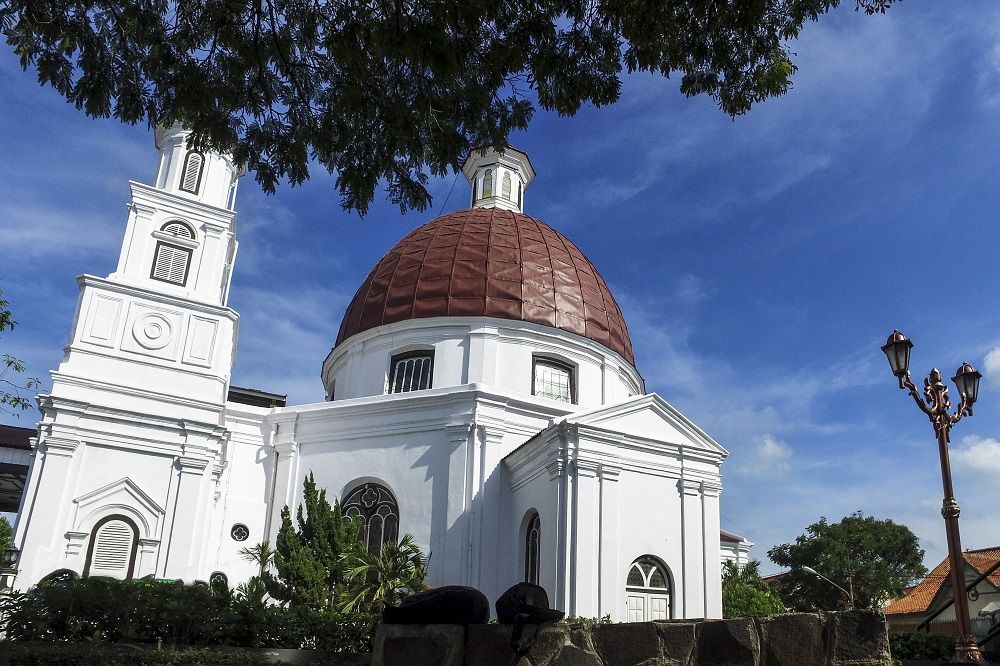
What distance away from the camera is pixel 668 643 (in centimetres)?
606

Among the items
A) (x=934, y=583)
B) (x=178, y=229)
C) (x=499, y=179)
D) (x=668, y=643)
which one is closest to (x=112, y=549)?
(x=178, y=229)

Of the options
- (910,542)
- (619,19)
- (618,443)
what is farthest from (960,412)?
(910,542)

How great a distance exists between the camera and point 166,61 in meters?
7.80

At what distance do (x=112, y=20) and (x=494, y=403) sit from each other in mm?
13290

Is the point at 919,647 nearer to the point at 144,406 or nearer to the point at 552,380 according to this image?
the point at 552,380

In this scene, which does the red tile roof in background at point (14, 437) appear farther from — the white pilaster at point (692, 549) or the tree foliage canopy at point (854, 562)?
the tree foliage canopy at point (854, 562)

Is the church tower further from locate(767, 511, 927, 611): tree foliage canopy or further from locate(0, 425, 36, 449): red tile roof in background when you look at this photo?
locate(767, 511, 927, 611): tree foliage canopy

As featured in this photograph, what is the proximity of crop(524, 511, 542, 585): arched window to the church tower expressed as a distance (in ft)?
26.0

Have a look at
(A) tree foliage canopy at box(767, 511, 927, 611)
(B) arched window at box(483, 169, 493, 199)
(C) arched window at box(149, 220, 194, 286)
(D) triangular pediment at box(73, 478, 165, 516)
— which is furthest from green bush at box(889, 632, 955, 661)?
(A) tree foliage canopy at box(767, 511, 927, 611)

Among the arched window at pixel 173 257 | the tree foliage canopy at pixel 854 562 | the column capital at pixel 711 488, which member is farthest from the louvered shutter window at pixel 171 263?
the tree foliage canopy at pixel 854 562

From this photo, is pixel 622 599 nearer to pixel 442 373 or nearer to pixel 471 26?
pixel 442 373

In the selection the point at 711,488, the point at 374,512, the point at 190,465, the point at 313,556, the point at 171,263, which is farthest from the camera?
the point at 171,263

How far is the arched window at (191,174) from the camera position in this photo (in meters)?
22.7

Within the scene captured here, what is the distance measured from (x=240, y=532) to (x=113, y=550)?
9.97 ft
